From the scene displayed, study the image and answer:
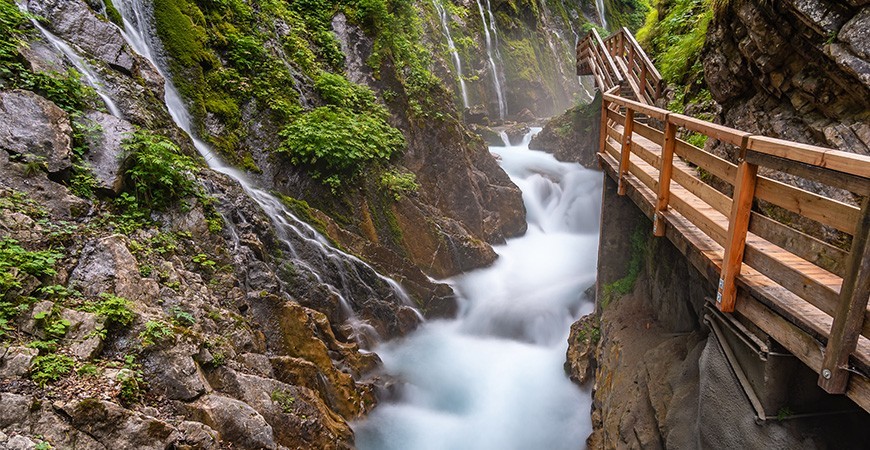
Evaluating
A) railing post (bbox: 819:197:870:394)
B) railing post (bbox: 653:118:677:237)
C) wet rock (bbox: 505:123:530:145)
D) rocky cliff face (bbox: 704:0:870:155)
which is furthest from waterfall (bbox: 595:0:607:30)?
railing post (bbox: 819:197:870:394)

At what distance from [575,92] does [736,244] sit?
29.4 m

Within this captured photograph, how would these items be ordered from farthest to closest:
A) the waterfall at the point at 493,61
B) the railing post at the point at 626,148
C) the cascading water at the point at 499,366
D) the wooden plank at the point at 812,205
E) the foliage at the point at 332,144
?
1. the waterfall at the point at 493,61
2. the foliage at the point at 332,144
3. the cascading water at the point at 499,366
4. the railing post at the point at 626,148
5. the wooden plank at the point at 812,205

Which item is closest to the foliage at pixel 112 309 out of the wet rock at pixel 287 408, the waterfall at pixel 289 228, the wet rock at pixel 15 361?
the wet rock at pixel 15 361

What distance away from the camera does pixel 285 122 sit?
994 centimetres

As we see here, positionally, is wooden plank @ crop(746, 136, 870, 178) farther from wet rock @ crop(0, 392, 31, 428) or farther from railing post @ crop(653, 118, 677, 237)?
wet rock @ crop(0, 392, 31, 428)

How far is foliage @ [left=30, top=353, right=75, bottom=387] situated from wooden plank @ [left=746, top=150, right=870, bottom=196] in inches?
210

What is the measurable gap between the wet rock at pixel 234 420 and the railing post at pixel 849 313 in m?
4.47

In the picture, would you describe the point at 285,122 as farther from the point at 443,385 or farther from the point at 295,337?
the point at 443,385

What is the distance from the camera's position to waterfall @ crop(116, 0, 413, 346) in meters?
8.00

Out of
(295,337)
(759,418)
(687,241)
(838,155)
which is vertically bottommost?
(295,337)

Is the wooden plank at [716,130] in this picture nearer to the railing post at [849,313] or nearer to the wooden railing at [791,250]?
the wooden railing at [791,250]

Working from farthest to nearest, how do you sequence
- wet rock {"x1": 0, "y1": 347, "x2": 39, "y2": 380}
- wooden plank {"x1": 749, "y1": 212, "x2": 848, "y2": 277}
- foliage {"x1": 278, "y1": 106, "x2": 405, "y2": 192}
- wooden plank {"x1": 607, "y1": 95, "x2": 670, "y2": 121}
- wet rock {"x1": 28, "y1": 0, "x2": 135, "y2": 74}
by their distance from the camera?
foliage {"x1": 278, "y1": 106, "x2": 405, "y2": 192} < wet rock {"x1": 28, "y1": 0, "x2": 135, "y2": 74} < wooden plank {"x1": 607, "y1": 95, "x2": 670, "y2": 121} < wet rock {"x1": 0, "y1": 347, "x2": 39, "y2": 380} < wooden plank {"x1": 749, "y1": 212, "x2": 848, "y2": 277}

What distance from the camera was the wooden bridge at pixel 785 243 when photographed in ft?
8.24

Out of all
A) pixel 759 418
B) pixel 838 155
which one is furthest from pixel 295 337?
pixel 838 155
